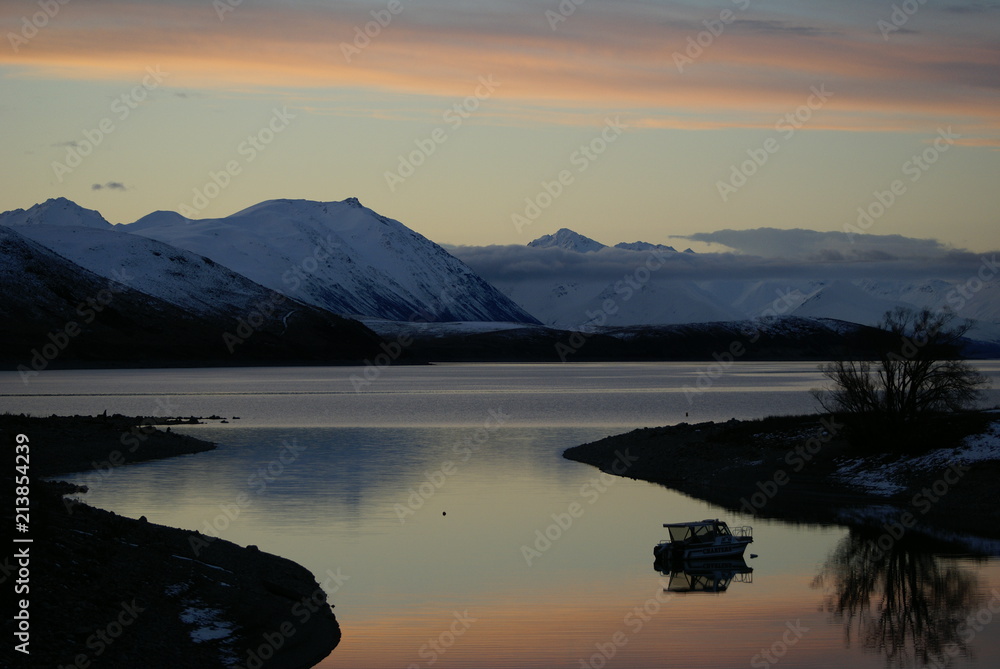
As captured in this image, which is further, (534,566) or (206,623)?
(534,566)

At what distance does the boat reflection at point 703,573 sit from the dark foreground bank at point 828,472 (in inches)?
379

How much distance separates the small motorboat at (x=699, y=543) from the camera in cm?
4150

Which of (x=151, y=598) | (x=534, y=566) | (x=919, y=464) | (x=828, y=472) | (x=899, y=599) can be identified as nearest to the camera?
(x=151, y=598)

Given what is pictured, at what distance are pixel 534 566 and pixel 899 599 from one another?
11.9m

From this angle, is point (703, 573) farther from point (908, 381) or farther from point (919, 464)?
point (908, 381)

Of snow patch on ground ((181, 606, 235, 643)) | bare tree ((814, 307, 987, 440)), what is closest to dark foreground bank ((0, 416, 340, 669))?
snow patch on ground ((181, 606, 235, 643))

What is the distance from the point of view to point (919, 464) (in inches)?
2249

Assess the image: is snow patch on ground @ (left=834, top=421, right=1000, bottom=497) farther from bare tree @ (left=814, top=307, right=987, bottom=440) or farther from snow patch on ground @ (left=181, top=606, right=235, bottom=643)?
snow patch on ground @ (left=181, top=606, right=235, bottom=643)

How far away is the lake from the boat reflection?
16 cm

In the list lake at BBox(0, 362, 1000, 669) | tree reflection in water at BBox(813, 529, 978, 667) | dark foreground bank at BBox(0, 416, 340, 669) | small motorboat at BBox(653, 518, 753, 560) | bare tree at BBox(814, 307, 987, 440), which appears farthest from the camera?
bare tree at BBox(814, 307, 987, 440)

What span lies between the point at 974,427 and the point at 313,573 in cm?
3545

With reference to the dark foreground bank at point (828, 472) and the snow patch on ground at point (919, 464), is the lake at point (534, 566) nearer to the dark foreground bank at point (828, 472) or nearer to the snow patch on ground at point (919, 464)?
the dark foreground bank at point (828, 472)

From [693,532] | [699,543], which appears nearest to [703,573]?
[699,543]

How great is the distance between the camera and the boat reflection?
125 feet
